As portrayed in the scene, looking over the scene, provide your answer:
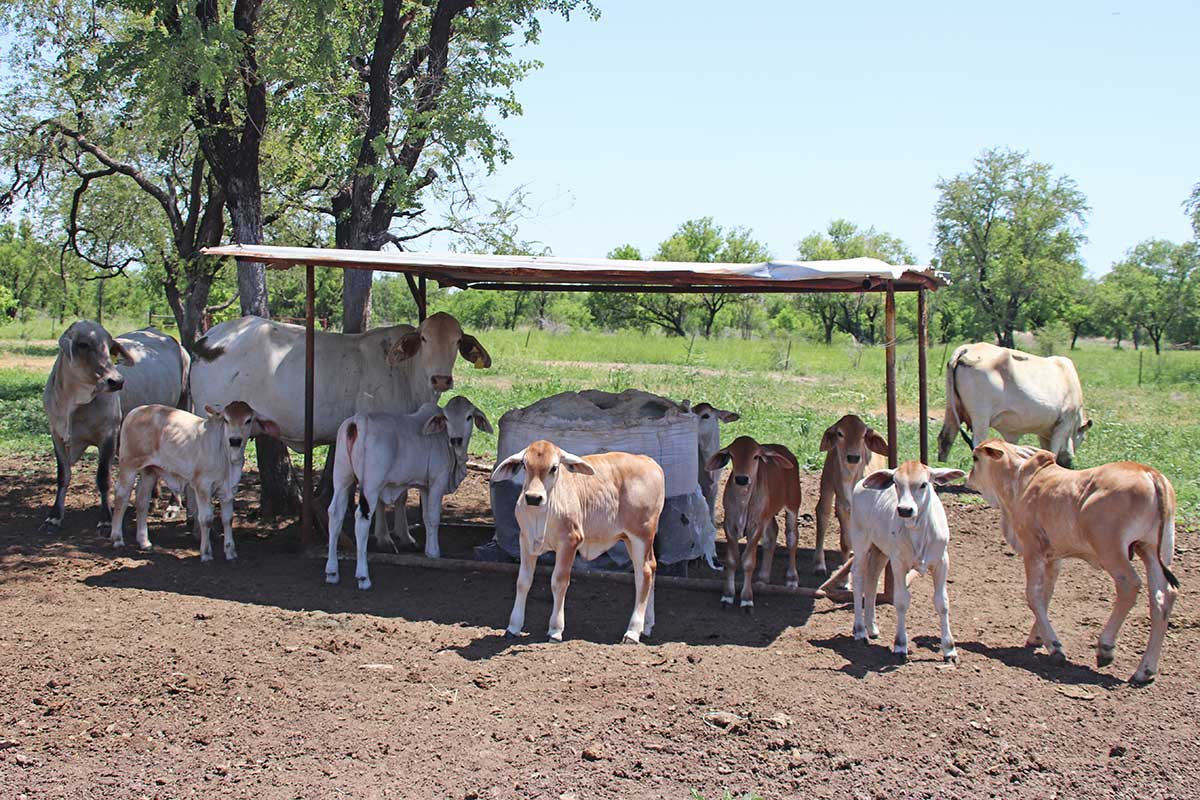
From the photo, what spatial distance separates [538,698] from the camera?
6.30 meters

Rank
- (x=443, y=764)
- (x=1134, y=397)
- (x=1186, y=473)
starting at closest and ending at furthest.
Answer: (x=443, y=764) < (x=1186, y=473) < (x=1134, y=397)

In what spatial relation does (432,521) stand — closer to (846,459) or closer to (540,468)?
(540,468)

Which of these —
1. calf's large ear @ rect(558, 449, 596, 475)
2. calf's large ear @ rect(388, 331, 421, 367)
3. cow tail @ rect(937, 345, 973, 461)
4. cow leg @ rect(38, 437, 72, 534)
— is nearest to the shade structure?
calf's large ear @ rect(388, 331, 421, 367)

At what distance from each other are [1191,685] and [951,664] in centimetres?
143

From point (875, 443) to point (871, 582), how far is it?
1.63 m

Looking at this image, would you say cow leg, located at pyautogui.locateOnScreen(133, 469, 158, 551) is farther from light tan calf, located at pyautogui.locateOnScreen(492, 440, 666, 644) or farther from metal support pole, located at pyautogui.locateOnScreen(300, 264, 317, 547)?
light tan calf, located at pyautogui.locateOnScreen(492, 440, 666, 644)

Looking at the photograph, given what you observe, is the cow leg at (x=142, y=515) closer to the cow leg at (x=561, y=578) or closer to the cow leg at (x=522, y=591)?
the cow leg at (x=522, y=591)

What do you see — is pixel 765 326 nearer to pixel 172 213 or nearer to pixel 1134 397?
pixel 1134 397

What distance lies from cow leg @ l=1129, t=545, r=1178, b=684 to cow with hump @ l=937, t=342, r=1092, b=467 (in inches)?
284

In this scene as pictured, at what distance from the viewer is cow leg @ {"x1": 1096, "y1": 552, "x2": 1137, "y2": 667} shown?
7.08 metres

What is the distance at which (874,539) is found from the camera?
7.43 metres

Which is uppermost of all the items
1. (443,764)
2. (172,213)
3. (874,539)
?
(172,213)

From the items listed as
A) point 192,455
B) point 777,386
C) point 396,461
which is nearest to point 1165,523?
point 396,461

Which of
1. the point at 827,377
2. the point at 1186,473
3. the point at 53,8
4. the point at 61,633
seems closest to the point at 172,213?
the point at 53,8
